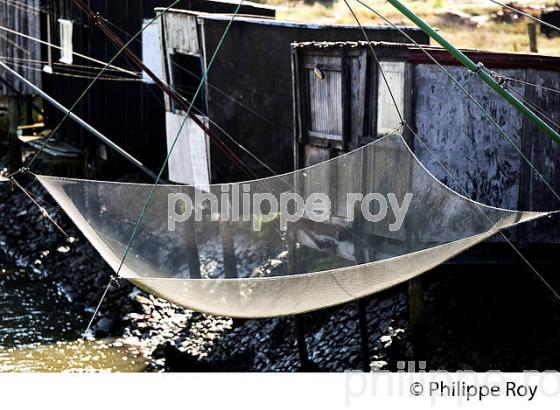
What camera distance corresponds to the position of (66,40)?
17609 millimetres

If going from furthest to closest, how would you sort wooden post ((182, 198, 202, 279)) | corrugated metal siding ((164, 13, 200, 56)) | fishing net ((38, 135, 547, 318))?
corrugated metal siding ((164, 13, 200, 56))
wooden post ((182, 198, 202, 279))
fishing net ((38, 135, 547, 318))

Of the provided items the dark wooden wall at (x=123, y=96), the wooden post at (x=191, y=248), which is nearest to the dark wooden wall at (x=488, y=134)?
the wooden post at (x=191, y=248)


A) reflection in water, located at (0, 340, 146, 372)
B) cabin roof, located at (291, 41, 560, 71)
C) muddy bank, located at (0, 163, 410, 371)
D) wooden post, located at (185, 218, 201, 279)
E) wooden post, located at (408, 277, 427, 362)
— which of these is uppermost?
cabin roof, located at (291, 41, 560, 71)

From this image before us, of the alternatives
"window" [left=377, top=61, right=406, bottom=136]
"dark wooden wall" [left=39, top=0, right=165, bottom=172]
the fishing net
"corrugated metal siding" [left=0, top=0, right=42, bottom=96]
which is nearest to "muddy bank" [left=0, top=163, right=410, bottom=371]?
the fishing net

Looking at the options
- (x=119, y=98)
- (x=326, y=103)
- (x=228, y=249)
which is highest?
(x=326, y=103)

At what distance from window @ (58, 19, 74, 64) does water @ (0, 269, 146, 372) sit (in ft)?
13.4

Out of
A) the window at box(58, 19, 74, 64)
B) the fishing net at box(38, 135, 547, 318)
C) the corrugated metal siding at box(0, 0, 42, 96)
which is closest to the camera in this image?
the fishing net at box(38, 135, 547, 318)

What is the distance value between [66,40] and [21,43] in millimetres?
2224

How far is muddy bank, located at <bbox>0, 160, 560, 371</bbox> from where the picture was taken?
946cm

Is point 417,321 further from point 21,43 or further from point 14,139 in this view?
point 21,43

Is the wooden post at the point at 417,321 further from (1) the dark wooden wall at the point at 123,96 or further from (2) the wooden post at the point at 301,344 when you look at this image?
(1) the dark wooden wall at the point at 123,96

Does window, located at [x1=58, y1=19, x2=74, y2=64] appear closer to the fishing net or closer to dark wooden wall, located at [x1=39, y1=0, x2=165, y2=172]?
dark wooden wall, located at [x1=39, y1=0, x2=165, y2=172]

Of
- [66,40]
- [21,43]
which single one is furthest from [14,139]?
[66,40]
